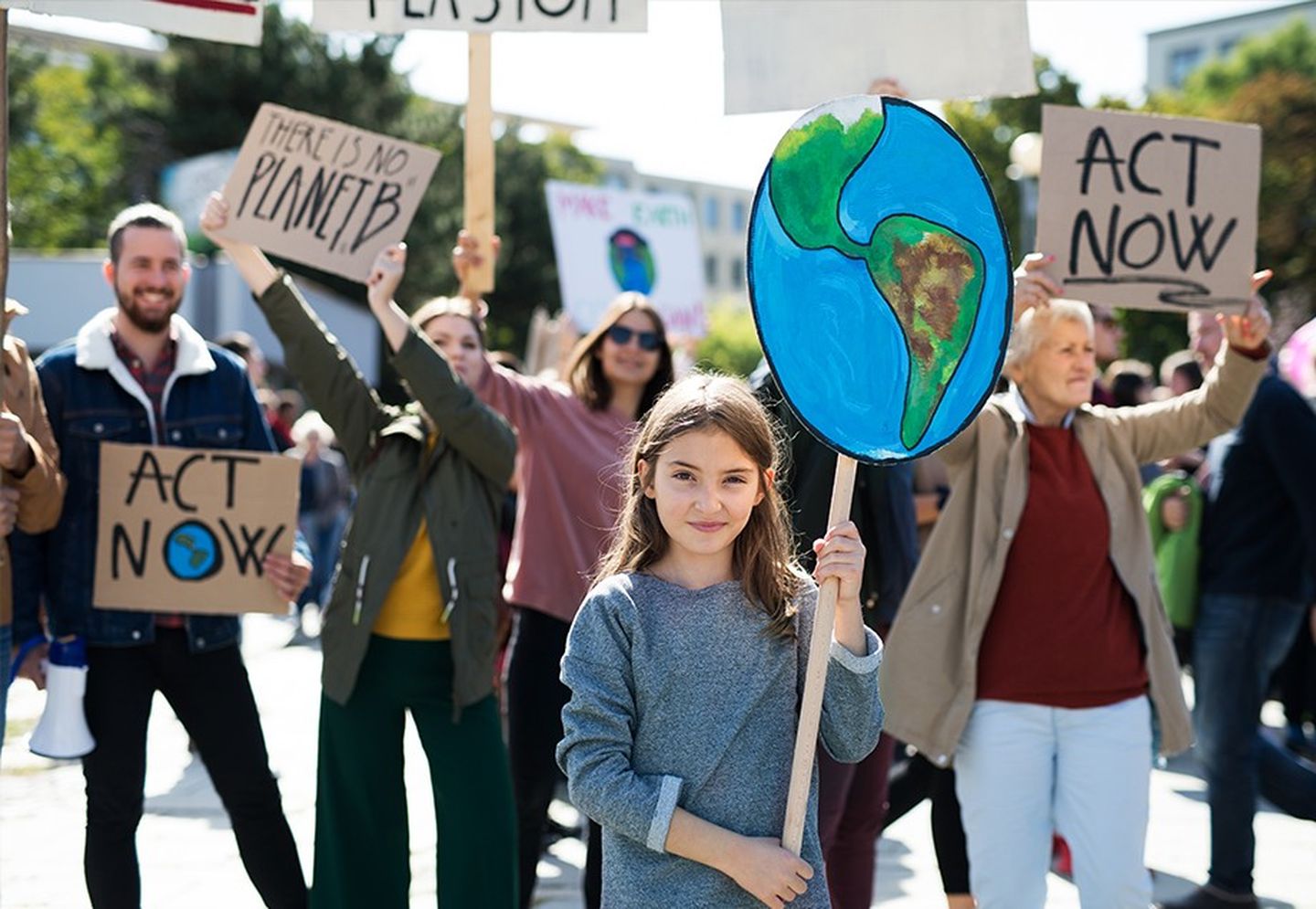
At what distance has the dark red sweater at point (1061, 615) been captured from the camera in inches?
163

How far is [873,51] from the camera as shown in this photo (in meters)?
4.46

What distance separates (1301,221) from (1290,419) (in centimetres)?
2812

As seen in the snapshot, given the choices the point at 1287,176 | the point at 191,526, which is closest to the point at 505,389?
the point at 191,526

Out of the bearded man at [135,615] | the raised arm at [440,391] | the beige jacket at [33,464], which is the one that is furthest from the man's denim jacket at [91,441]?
the raised arm at [440,391]

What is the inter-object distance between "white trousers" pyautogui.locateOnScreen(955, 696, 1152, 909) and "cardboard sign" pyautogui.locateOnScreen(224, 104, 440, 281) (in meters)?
2.18

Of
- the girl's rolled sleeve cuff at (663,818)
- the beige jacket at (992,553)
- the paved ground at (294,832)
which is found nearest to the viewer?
the girl's rolled sleeve cuff at (663,818)

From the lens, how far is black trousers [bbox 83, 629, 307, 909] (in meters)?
4.25

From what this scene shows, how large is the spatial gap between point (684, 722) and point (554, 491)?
2.29 m

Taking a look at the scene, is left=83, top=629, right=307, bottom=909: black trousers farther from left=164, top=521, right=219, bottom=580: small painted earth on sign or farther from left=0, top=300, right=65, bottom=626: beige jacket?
left=0, top=300, right=65, bottom=626: beige jacket

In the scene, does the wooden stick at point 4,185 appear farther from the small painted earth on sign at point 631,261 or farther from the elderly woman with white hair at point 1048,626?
the small painted earth on sign at point 631,261

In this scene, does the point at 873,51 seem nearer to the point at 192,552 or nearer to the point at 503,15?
the point at 503,15

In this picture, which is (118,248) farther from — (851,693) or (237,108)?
(237,108)

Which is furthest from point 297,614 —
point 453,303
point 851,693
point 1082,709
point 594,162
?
point 594,162

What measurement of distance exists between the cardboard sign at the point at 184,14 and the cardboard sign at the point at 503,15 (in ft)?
1.09
